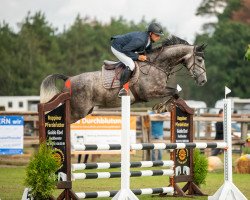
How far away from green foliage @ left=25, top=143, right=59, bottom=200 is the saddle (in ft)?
7.12

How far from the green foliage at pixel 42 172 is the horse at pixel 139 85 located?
2156mm

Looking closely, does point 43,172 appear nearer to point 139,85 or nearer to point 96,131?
point 139,85

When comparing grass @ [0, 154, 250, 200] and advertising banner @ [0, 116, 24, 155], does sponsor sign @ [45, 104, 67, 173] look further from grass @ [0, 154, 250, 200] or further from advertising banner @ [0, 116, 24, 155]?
advertising banner @ [0, 116, 24, 155]

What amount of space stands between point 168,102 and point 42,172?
2851 millimetres

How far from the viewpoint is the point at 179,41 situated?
532 inches

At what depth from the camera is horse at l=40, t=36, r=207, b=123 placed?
1288 centimetres

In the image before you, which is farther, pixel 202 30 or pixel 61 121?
pixel 202 30

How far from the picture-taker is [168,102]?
12.9m

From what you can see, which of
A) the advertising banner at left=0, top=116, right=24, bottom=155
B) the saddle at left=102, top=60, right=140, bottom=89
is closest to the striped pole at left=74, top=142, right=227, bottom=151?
the saddle at left=102, top=60, right=140, bottom=89

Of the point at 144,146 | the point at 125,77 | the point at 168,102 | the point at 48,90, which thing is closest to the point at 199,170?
the point at 168,102

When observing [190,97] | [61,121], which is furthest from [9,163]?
[190,97]

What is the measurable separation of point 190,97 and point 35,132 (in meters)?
42.5

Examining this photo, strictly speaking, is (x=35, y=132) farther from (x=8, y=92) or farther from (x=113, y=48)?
(x=8, y=92)

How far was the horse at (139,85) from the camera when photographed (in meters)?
12.9
